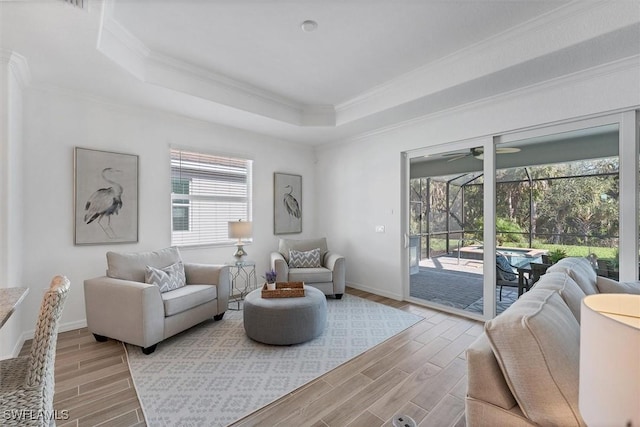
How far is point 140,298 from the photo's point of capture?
256cm

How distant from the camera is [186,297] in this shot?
9.57 ft

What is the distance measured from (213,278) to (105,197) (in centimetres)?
156

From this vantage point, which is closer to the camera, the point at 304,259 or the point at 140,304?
the point at 140,304

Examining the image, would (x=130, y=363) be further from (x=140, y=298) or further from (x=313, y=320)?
(x=313, y=320)

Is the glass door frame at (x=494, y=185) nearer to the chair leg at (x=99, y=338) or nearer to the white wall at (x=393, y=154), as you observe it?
the white wall at (x=393, y=154)

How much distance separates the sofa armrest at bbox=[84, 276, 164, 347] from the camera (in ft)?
8.41

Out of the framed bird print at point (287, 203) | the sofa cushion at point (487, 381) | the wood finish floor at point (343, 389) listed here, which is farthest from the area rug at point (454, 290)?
the sofa cushion at point (487, 381)

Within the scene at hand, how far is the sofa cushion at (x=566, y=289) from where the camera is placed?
1413 mm

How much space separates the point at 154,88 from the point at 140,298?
2.15 m

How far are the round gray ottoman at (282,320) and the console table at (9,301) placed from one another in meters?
1.66

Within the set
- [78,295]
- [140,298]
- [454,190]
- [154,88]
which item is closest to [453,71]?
[454,190]

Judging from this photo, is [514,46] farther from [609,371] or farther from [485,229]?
[609,371]

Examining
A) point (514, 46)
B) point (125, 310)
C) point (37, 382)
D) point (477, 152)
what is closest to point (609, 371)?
point (37, 382)

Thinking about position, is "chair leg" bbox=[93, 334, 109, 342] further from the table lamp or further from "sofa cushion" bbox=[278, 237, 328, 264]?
"sofa cushion" bbox=[278, 237, 328, 264]
